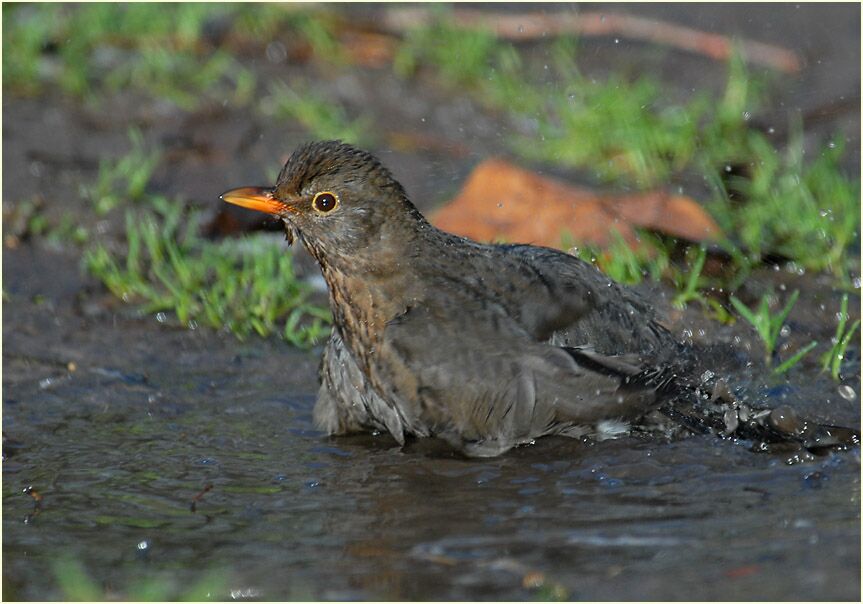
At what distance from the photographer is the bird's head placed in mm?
4664

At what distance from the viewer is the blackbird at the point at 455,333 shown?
4.41 m

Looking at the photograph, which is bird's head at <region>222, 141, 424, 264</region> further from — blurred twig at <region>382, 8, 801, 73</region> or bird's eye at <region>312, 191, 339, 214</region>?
blurred twig at <region>382, 8, 801, 73</region>

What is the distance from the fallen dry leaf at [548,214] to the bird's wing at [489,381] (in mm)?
1598

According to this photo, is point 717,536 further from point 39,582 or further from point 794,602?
point 39,582

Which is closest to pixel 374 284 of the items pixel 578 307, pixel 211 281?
pixel 578 307

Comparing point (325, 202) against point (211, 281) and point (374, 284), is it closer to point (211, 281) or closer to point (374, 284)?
point (374, 284)

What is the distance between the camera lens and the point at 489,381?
14.4 feet

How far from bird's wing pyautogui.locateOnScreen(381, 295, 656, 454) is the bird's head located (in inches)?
13.5

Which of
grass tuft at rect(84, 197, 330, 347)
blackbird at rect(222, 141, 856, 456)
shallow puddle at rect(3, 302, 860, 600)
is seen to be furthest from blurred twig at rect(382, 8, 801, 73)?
blackbird at rect(222, 141, 856, 456)

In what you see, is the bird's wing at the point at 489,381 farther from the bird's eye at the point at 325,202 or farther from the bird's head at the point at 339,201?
the bird's eye at the point at 325,202

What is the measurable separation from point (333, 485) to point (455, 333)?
0.63 m

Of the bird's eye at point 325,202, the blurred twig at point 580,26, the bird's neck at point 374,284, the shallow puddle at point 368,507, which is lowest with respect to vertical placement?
the shallow puddle at point 368,507

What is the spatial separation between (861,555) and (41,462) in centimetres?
255

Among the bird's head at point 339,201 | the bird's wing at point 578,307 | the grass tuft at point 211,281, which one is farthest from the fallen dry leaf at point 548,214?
the bird's head at point 339,201
